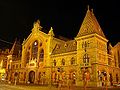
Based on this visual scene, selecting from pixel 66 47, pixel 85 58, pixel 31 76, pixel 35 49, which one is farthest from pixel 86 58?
pixel 31 76

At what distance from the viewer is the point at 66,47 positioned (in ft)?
194

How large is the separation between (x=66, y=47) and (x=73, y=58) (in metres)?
6.16

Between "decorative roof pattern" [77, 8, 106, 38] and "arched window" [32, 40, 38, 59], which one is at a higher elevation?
"decorative roof pattern" [77, 8, 106, 38]

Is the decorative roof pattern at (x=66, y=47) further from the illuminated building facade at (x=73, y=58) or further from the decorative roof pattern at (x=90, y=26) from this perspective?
the decorative roof pattern at (x=90, y=26)

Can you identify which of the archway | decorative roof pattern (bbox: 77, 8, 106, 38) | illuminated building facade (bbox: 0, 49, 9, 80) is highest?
decorative roof pattern (bbox: 77, 8, 106, 38)

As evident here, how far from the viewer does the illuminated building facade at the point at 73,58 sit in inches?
1887

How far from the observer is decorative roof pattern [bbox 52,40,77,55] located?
56481 mm

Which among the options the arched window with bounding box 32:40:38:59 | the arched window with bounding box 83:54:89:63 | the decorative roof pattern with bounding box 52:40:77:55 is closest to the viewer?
the arched window with bounding box 83:54:89:63

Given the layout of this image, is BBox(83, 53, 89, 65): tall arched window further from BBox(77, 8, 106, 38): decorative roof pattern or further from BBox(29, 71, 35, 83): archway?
BBox(29, 71, 35, 83): archway

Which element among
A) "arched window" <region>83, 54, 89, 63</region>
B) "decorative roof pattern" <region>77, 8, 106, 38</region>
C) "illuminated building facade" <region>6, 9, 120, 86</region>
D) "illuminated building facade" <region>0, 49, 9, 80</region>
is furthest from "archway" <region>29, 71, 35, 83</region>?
"arched window" <region>83, 54, 89, 63</region>

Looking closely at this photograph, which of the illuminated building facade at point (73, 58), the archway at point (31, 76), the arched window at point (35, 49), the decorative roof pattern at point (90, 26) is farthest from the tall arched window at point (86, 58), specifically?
the archway at point (31, 76)

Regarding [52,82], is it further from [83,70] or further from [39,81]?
[83,70]

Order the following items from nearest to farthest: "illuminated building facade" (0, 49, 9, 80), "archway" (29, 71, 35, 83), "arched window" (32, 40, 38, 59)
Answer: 1. "archway" (29, 71, 35, 83)
2. "arched window" (32, 40, 38, 59)
3. "illuminated building facade" (0, 49, 9, 80)

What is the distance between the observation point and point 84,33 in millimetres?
51625
